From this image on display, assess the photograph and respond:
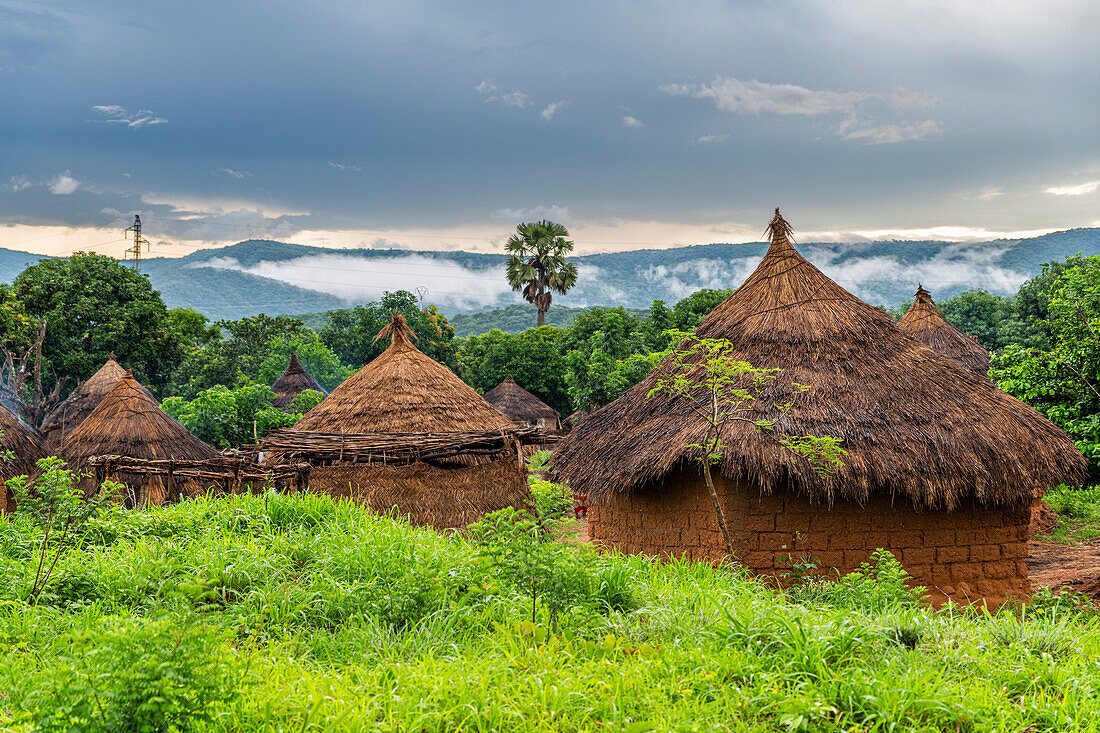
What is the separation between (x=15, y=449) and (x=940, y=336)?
1899 cm

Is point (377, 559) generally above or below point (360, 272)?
below

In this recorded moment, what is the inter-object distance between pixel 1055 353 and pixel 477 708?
14066 mm

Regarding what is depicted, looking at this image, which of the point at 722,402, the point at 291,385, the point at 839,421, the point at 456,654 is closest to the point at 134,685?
the point at 456,654

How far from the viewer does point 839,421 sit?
877cm

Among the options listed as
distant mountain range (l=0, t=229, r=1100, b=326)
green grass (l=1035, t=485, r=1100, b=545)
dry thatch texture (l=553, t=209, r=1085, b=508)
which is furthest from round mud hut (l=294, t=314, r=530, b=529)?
distant mountain range (l=0, t=229, r=1100, b=326)

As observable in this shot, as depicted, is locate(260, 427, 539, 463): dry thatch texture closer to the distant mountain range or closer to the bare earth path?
the bare earth path

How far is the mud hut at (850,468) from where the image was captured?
835 centimetres

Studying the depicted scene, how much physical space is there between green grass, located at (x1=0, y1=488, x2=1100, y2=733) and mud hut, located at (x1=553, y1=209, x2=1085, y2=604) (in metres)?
2.19

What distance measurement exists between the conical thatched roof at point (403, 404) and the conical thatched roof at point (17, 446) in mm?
4807

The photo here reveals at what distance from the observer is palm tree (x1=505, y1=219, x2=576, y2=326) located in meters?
48.7

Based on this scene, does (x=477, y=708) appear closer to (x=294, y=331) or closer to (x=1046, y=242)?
(x=294, y=331)

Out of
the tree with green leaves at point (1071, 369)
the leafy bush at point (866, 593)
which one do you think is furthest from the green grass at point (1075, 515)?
the leafy bush at point (866, 593)

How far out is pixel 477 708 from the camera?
11.6ft

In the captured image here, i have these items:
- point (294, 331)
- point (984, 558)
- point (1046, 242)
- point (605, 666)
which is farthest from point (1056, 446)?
point (1046, 242)
